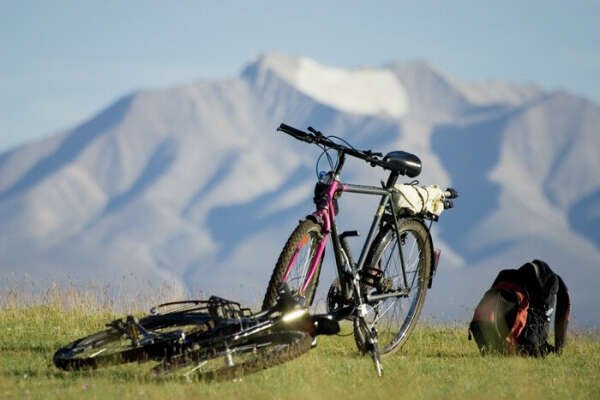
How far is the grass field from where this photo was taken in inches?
255

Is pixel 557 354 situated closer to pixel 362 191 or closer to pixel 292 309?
pixel 362 191

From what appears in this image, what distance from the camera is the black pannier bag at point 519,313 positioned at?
919 cm

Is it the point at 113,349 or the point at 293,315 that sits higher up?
the point at 113,349

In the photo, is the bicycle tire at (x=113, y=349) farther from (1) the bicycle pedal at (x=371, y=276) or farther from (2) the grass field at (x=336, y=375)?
(1) the bicycle pedal at (x=371, y=276)

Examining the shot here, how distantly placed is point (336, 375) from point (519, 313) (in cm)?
240

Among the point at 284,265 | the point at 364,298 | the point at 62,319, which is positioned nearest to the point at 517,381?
the point at 364,298

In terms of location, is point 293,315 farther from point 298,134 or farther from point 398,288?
point 398,288

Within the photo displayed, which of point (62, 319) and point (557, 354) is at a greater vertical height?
point (62, 319)

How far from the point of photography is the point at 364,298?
8258 mm

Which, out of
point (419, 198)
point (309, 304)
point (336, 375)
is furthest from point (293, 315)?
point (419, 198)

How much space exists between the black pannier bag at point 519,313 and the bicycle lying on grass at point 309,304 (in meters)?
0.59

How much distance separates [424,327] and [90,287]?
3.98 metres

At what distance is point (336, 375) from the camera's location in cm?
743

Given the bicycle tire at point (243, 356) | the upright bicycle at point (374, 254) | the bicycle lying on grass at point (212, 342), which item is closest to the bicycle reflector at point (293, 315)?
the bicycle lying on grass at point (212, 342)
